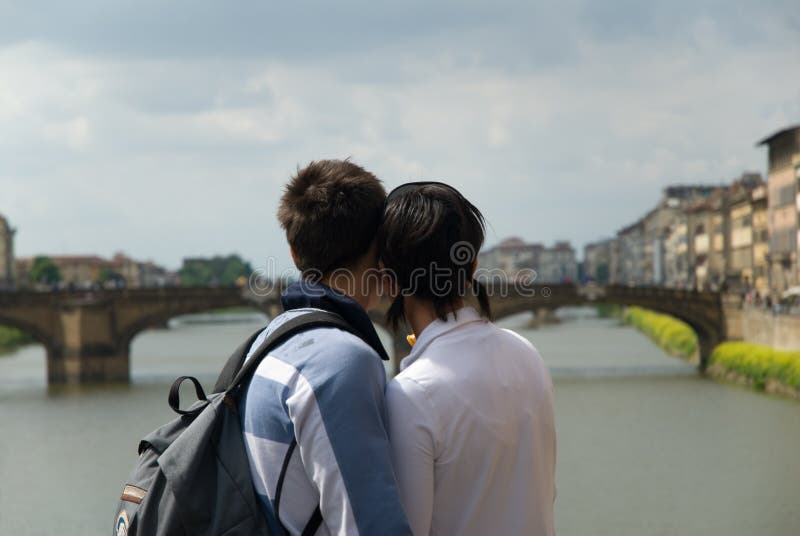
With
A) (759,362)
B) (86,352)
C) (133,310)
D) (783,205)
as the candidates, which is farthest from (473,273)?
(783,205)

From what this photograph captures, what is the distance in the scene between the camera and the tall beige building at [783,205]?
31312 mm

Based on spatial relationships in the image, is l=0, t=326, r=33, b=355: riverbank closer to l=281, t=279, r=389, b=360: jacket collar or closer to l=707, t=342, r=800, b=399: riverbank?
l=707, t=342, r=800, b=399: riverbank

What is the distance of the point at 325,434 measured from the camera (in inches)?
63.9

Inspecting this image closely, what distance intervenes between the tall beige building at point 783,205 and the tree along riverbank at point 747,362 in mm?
3589

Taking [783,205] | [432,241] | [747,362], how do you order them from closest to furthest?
1. [432,241]
2. [747,362]
3. [783,205]

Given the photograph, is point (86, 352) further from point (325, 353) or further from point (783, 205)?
point (325, 353)

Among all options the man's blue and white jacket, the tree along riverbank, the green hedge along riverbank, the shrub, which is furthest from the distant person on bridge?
the green hedge along riverbank

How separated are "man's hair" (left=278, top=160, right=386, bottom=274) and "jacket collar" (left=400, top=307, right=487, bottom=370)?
0.61ft

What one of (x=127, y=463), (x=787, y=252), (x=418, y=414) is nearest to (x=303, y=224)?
(x=418, y=414)

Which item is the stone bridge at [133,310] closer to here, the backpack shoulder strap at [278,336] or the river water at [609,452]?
the river water at [609,452]

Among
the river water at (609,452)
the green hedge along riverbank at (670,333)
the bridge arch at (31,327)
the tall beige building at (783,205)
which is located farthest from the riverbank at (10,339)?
the tall beige building at (783,205)

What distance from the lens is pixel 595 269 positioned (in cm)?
11325

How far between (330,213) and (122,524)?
2.08 feet

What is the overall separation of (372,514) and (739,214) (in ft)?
146
